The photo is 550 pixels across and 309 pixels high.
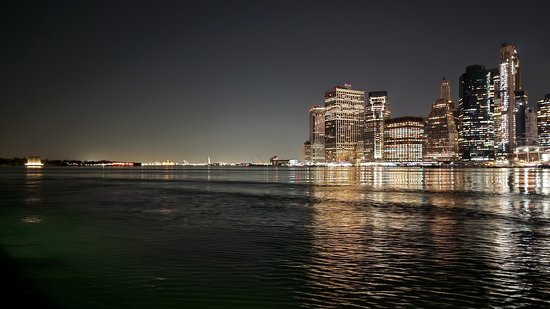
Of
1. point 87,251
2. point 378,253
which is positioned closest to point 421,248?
point 378,253

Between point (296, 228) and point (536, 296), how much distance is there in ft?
51.4

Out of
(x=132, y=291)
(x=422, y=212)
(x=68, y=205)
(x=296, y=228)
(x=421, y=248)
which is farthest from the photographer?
(x=68, y=205)

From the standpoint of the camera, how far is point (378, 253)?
782 inches

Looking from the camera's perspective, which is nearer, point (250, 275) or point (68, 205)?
point (250, 275)

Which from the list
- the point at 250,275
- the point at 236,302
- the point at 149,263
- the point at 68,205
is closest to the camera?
the point at 236,302

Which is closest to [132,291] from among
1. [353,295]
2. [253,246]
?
[353,295]

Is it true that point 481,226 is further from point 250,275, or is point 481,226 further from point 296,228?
point 250,275

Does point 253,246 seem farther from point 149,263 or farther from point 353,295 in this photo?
point 353,295

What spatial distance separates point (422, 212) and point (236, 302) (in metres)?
26.8

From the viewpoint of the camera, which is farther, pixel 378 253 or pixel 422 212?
pixel 422 212

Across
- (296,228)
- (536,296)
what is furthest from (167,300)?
(296,228)

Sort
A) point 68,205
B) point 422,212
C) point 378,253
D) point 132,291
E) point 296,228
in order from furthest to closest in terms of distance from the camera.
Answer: point 68,205 → point 422,212 → point 296,228 → point 378,253 → point 132,291

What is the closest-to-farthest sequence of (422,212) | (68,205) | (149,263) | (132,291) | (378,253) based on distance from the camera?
(132,291) → (149,263) → (378,253) → (422,212) → (68,205)

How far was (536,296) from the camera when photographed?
13.4 m
